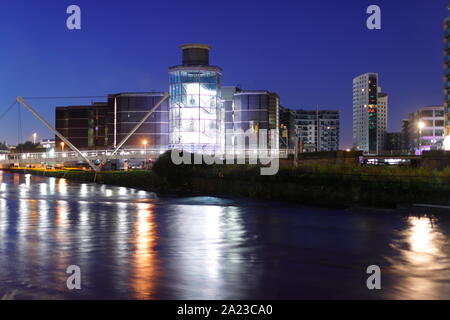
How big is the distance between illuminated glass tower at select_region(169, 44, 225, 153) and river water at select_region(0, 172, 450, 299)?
92146mm

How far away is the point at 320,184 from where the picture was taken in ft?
102

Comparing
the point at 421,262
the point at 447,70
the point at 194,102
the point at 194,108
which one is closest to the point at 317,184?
the point at 421,262

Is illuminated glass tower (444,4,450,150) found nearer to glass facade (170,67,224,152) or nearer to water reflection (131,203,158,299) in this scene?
glass facade (170,67,224,152)

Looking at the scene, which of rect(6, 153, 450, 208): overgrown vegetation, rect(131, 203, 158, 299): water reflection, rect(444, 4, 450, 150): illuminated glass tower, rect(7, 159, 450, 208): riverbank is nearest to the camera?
rect(131, 203, 158, 299): water reflection

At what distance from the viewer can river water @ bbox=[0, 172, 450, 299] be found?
31.9ft

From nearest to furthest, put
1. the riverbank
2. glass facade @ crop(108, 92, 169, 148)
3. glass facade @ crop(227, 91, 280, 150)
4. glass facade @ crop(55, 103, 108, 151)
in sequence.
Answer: the riverbank < glass facade @ crop(108, 92, 169, 148) < glass facade @ crop(227, 91, 280, 150) < glass facade @ crop(55, 103, 108, 151)

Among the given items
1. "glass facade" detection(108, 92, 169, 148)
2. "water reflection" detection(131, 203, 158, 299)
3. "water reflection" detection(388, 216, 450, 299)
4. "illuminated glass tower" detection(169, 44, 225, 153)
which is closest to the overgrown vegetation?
"water reflection" detection(388, 216, 450, 299)

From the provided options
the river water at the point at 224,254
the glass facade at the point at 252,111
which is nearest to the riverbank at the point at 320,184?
the river water at the point at 224,254

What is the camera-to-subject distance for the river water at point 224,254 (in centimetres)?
972

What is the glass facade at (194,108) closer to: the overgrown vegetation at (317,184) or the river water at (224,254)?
the overgrown vegetation at (317,184)

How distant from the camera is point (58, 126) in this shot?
16000 centimetres

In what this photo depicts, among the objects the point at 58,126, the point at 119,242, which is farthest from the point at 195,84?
the point at 119,242

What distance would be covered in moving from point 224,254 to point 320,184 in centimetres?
1867

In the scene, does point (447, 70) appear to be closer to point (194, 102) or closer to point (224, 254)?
point (194, 102)
